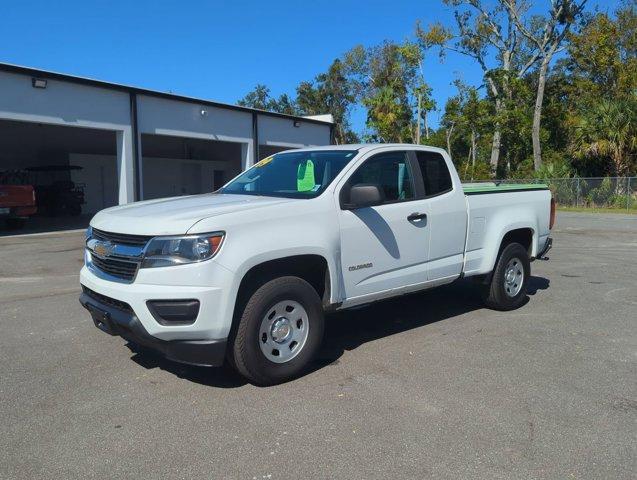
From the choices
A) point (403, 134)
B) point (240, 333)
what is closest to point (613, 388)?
point (240, 333)

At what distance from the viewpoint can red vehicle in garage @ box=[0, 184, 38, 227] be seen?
17.9 m

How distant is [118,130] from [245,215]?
15984 mm

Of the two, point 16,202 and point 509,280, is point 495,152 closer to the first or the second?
point 16,202

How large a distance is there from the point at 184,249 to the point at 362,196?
1622 millimetres

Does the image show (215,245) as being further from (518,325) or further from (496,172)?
(496,172)

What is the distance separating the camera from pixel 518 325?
6363mm

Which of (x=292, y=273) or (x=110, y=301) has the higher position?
(x=292, y=273)

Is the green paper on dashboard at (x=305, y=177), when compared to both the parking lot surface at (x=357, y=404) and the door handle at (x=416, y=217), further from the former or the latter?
the parking lot surface at (x=357, y=404)

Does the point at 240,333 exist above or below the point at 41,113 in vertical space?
below

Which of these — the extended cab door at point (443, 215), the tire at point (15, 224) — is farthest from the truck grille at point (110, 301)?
the tire at point (15, 224)

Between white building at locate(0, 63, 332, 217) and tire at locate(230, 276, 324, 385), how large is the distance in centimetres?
1435

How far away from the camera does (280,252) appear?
436 centimetres

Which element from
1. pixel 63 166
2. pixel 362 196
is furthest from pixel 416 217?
pixel 63 166

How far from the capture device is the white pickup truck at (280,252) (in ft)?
13.3
